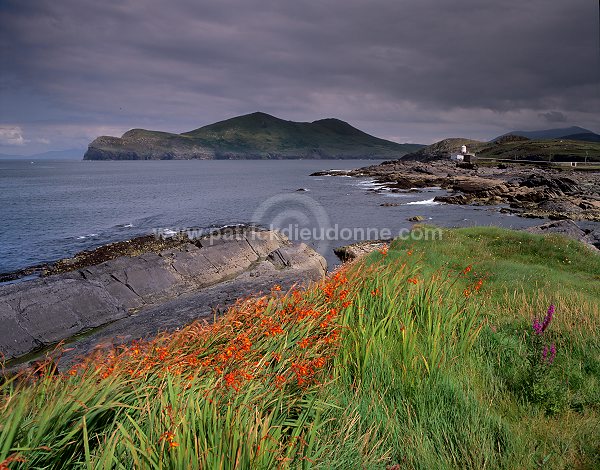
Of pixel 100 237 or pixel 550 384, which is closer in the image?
pixel 550 384

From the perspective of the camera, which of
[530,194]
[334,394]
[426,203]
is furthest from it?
[426,203]

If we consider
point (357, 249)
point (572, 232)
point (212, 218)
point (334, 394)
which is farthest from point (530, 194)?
point (334, 394)

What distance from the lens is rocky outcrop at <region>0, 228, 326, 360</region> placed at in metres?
13.2

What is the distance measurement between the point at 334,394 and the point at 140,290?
17.9 meters

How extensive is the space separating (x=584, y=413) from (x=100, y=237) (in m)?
41.0

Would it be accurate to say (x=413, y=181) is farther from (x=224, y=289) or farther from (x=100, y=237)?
(x=224, y=289)

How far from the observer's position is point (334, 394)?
5.09 metres

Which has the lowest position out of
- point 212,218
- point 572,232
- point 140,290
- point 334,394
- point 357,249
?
point 212,218

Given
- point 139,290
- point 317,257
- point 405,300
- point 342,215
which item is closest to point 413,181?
point 342,215

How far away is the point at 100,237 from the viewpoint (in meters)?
38.5

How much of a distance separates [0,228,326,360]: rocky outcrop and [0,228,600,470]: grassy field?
5.59 metres

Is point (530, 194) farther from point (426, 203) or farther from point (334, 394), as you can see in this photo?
point (334, 394)

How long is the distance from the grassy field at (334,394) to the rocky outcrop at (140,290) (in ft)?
18.3

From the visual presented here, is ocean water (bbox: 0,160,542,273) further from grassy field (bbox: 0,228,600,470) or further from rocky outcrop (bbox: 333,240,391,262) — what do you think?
grassy field (bbox: 0,228,600,470)
